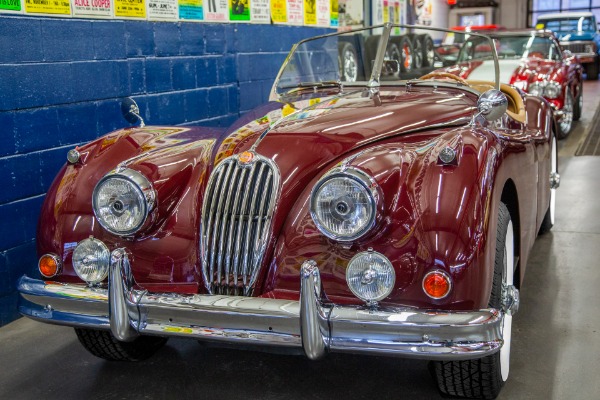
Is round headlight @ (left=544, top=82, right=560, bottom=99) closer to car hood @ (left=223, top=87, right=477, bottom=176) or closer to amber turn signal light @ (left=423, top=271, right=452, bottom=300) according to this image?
car hood @ (left=223, top=87, right=477, bottom=176)

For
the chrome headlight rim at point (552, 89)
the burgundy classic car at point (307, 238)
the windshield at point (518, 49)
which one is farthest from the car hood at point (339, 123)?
the windshield at point (518, 49)

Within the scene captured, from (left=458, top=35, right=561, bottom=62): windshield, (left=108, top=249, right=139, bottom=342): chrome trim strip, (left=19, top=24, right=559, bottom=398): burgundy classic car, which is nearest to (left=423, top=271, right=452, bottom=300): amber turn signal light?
(left=19, top=24, right=559, bottom=398): burgundy classic car

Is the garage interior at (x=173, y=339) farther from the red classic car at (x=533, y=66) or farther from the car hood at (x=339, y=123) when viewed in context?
the red classic car at (x=533, y=66)

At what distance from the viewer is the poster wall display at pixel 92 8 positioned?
4.00 meters

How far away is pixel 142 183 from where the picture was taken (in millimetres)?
2584

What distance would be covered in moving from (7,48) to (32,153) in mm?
546

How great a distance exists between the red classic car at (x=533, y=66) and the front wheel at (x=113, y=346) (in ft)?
18.3

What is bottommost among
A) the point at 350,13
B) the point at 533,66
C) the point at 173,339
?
the point at 173,339

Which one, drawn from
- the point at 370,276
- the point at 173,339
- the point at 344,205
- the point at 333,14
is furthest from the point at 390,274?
the point at 333,14

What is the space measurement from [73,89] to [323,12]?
3858 millimetres

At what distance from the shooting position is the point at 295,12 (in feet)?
A: 21.8

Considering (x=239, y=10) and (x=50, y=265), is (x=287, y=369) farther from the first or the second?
(x=239, y=10)

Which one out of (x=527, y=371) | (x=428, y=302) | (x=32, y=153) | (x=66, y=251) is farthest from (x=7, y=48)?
(x=527, y=371)

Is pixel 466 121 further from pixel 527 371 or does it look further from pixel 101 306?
pixel 101 306
